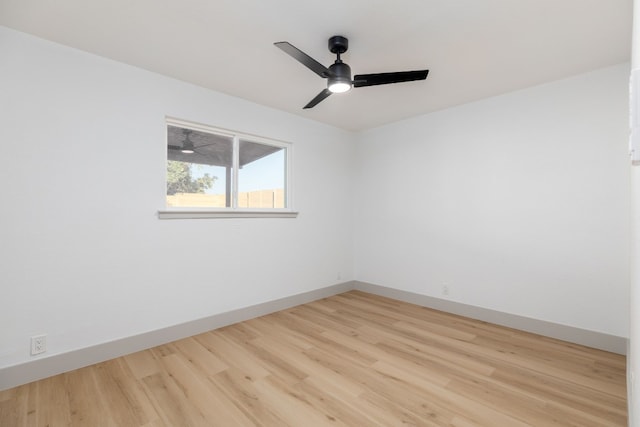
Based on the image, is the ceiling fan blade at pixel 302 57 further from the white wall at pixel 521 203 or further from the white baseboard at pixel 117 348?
the white baseboard at pixel 117 348

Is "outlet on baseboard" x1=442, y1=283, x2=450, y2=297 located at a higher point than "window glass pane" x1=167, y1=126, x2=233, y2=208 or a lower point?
lower

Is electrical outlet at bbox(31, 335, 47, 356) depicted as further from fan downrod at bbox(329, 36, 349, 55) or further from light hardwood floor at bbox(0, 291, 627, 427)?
fan downrod at bbox(329, 36, 349, 55)

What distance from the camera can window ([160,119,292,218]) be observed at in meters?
A: 2.96

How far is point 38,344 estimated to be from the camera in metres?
2.17

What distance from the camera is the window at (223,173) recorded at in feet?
9.71

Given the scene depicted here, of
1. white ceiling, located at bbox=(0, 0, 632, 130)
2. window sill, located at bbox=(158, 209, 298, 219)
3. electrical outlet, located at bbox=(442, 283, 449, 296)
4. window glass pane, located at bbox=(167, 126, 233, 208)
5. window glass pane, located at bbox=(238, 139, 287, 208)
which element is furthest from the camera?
electrical outlet, located at bbox=(442, 283, 449, 296)

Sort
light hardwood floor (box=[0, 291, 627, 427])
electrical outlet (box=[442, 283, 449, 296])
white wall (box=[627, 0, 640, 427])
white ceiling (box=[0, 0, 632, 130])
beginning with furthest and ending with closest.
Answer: electrical outlet (box=[442, 283, 449, 296]), white ceiling (box=[0, 0, 632, 130]), light hardwood floor (box=[0, 291, 627, 427]), white wall (box=[627, 0, 640, 427])

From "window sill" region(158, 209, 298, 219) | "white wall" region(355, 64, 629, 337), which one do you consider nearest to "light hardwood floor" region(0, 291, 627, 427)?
"white wall" region(355, 64, 629, 337)

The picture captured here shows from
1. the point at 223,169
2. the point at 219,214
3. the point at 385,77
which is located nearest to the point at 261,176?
the point at 223,169

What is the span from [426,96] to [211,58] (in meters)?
2.22

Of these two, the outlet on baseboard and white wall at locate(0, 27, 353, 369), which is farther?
the outlet on baseboard

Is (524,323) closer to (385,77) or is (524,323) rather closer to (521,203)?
(521,203)

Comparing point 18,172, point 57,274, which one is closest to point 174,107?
point 18,172

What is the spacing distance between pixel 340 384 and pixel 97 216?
91.5 inches
